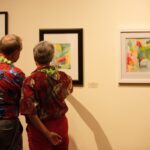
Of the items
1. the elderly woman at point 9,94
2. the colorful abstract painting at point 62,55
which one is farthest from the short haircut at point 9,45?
the colorful abstract painting at point 62,55

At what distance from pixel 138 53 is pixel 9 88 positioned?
1.26m

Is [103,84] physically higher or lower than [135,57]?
lower

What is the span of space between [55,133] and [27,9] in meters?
1.29

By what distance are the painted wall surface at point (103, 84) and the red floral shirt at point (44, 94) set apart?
2.31 ft

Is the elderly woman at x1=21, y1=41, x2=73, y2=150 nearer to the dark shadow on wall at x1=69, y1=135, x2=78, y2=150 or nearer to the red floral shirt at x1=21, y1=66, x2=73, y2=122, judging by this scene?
the red floral shirt at x1=21, y1=66, x2=73, y2=122

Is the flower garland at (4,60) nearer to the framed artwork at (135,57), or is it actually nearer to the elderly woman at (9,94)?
the elderly woman at (9,94)

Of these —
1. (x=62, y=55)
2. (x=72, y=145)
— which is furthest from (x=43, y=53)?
(x=72, y=145)

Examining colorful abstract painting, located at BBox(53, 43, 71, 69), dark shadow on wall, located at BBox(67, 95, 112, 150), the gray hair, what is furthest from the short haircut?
dark shadow on wall, located at BBox(67, 95, 112, 150)

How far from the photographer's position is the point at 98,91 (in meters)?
2.49

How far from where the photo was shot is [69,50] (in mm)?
2500

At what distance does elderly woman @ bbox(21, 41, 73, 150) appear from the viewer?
5.70ft

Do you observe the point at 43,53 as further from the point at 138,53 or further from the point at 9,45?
the point at 138,53

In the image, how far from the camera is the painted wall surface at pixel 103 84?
2.46 m

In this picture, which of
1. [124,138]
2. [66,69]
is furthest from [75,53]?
[124,138]
